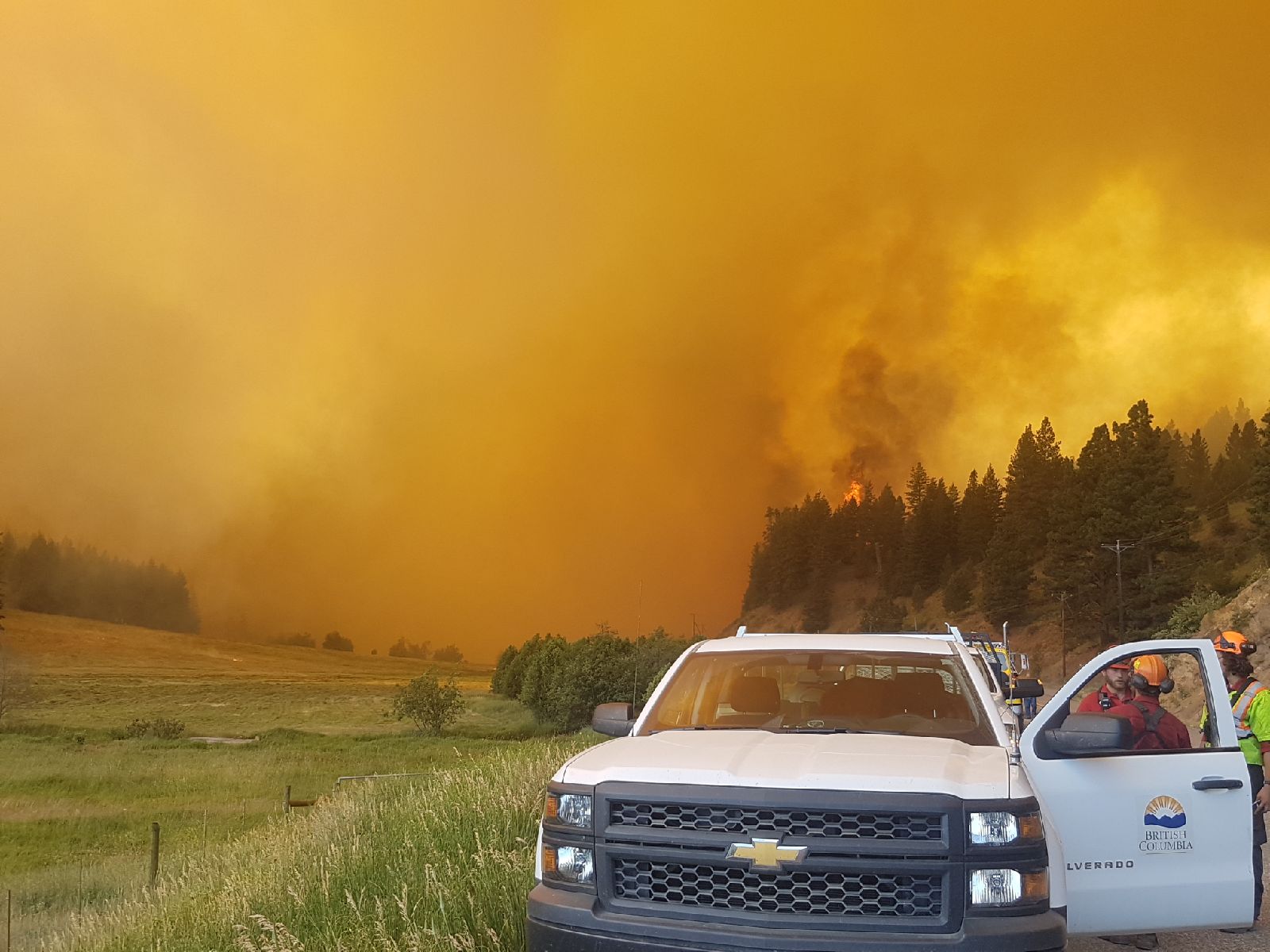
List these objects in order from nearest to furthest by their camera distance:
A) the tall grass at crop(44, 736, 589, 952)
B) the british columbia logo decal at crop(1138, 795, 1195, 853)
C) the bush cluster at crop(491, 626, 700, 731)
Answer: the british columbia logo decal at crop(1138, 795, 1195, 853), the tall grass at crop(44, 736, 589, 952), the bush cluster at crop(491, 626, 700, 731)

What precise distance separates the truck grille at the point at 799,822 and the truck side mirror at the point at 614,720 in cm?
139

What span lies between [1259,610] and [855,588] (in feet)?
430

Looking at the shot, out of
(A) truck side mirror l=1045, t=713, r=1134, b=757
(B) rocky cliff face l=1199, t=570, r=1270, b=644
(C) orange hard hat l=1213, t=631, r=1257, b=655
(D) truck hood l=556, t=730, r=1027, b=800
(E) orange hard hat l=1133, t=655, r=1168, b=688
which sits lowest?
(D) truck hood l=556, t=730, r=1027, b=800

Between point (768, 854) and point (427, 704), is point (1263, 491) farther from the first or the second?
point (427, 704)

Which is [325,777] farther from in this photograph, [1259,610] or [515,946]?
[515,946]

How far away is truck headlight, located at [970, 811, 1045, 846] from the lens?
3.83 m

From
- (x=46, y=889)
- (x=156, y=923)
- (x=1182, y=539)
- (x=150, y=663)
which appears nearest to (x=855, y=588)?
(x=1182, y=539)

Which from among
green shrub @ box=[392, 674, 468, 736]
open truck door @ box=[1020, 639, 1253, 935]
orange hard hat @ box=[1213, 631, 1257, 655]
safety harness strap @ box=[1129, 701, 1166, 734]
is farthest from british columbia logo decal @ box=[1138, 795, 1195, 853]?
green shrub @ box=[392, 674, 468, 736]

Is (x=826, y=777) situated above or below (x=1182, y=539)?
below

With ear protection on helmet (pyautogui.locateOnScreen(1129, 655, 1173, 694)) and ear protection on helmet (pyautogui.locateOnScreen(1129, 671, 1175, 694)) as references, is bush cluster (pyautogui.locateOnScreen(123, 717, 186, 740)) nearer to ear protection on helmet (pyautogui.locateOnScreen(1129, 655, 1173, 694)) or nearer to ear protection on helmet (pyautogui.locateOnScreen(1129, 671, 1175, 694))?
ear protection on helmet (pyautogui.locateOnScreen(1129, 671, 1175, 694))

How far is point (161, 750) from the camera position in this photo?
116 meters

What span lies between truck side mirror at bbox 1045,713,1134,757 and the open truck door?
0.39 metres

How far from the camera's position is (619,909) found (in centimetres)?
405

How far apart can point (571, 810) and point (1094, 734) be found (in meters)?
2.31
